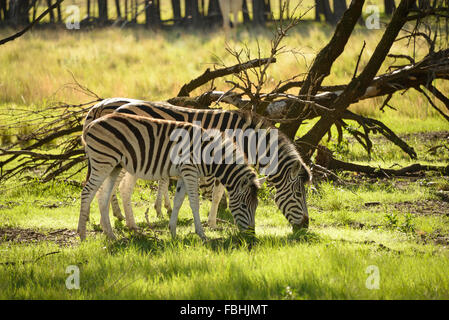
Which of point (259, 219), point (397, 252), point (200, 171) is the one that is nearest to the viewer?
point (397, 252)

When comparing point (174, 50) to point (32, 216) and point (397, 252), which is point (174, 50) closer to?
point (32, 216)

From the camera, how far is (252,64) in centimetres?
941

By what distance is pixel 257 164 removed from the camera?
283 inches

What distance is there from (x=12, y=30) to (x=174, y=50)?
11.5 m

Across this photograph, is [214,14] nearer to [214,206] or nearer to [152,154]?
[214,206]

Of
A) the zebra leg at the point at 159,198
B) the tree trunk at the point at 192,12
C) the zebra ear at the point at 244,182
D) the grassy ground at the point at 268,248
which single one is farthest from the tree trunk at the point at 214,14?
the zebra ear at the point at 244,182

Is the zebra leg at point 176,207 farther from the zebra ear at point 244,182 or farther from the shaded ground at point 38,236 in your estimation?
the shaded ground at point 38,236

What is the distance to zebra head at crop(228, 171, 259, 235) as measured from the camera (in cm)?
639

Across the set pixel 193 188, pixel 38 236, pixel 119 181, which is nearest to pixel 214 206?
pixel 193 188

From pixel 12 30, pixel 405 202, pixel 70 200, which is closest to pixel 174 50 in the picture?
pixel 12 30

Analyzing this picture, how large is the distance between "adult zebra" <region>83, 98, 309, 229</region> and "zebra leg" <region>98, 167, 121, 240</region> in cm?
60

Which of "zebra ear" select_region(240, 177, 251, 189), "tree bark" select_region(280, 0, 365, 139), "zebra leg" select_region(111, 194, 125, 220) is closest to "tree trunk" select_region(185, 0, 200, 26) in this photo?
"tree bark" select_region(280, 0, 365, 139)

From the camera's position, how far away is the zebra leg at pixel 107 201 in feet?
23.0

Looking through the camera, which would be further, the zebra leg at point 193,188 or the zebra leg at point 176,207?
the zebra leg at point 176,207
